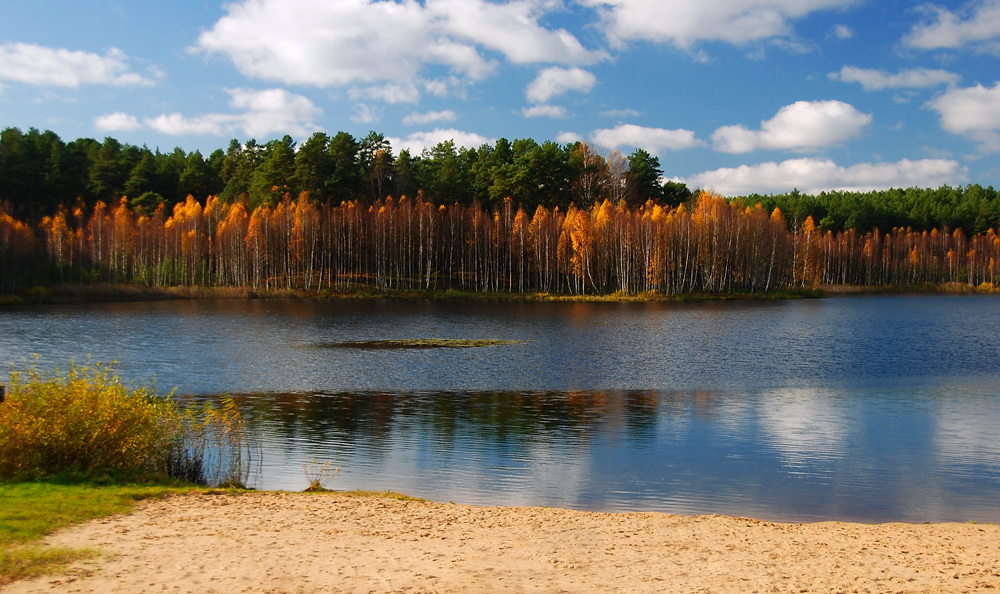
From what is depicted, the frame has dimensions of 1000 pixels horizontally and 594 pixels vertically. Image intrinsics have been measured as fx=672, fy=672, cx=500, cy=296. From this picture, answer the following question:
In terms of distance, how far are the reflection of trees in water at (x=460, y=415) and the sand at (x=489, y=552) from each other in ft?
20.3

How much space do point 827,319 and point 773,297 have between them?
34437 mm

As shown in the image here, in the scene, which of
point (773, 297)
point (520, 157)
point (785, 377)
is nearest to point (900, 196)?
point (773, 297)

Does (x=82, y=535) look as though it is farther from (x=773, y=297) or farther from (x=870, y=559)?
(x=773, y=297)

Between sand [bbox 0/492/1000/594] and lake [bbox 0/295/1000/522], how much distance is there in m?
1.97

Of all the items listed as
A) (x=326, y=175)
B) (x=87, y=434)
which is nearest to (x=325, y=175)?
(x=326, y=175)

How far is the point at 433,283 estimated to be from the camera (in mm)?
89188

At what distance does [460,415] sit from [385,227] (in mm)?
68247

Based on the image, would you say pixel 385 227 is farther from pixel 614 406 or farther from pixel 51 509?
pixel 51 509

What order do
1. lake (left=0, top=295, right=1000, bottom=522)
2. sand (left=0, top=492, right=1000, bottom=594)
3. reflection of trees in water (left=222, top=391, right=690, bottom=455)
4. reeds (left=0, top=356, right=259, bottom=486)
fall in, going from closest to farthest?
sand (left=0, top=492, right=1000, bottom=594) < reeds (left=0, top=356, right=259, bottom=486) < lake (left=0, top=295, right=1000, bottom=522) < reflection of trees in water (left=222, top=391, right=690, bottom=455)

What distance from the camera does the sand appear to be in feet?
25.3

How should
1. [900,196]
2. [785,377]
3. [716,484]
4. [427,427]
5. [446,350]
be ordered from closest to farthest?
[716,484] < [427,427] < [785,377] < [446,350] < [900,196]

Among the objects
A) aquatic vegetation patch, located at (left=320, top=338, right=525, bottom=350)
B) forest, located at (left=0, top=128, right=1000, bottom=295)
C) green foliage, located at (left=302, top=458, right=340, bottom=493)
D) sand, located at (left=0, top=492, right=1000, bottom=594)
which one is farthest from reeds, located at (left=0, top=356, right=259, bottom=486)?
forest, located at (left=0, top=128, right=1000, bottom=295)

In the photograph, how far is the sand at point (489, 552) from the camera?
25.3 feet

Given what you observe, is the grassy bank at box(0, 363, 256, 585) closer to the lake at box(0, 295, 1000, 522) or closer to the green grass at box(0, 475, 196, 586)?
the green grass at box(0, 475, 196, 586)
